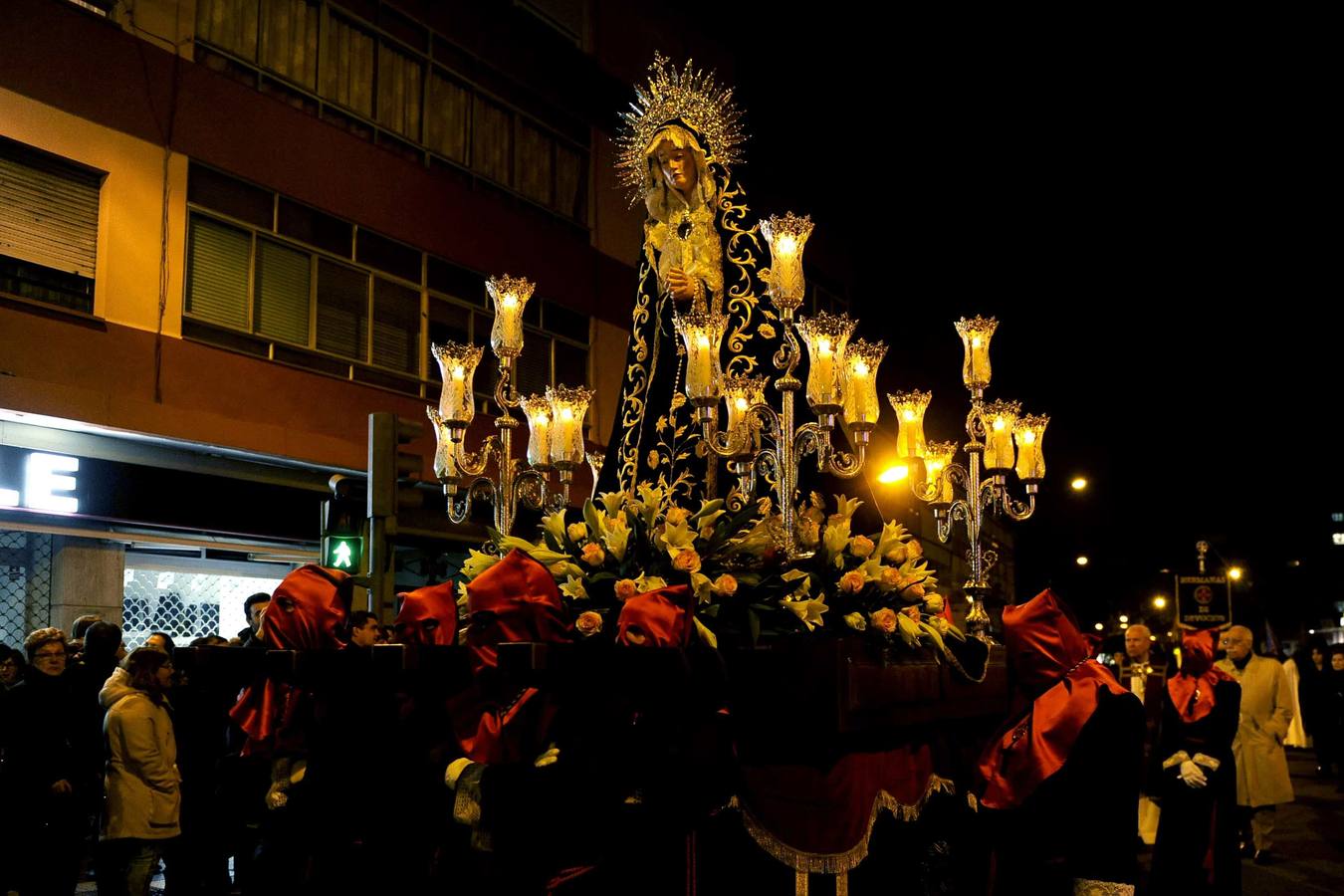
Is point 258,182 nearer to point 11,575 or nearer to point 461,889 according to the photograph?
point 11,575

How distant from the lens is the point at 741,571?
531cm

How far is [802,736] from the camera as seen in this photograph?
14.1ft

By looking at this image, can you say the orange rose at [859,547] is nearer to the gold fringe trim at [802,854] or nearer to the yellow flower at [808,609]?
the yellow flower at [808,609]

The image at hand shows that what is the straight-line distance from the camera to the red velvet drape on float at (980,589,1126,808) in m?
4.38

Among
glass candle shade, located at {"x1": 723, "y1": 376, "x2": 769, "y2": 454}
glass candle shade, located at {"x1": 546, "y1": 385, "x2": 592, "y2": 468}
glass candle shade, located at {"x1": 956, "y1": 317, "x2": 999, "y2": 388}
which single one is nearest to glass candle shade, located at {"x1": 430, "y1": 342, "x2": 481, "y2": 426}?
glass candle shade, located at {"x1": 546, "y1": 385, "x2": 592, "y2": 468}

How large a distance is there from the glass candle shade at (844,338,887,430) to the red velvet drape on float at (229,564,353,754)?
2.91m

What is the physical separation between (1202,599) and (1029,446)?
1466 cm

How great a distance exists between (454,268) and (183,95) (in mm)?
4923

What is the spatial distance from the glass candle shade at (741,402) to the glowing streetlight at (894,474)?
6.16 feet

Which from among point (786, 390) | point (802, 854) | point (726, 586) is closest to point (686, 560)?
point (726, 586)

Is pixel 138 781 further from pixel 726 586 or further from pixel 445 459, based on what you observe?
pixel 726 586

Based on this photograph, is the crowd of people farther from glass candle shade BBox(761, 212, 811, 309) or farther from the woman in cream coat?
glass candle shade BBox(761, 212, 811, 309)

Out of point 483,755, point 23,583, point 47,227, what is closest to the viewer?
point 483,755

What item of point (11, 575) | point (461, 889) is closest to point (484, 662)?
point (461, 889)
